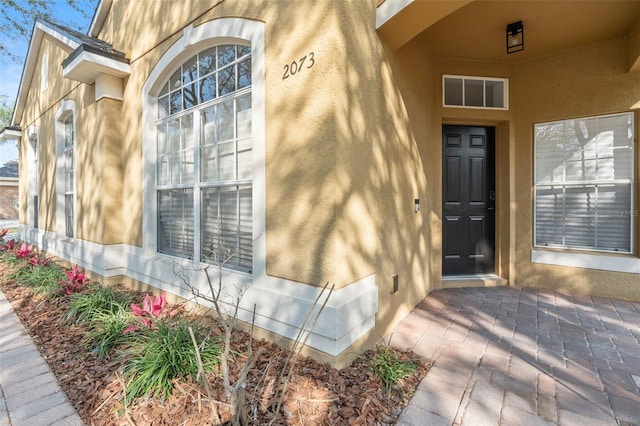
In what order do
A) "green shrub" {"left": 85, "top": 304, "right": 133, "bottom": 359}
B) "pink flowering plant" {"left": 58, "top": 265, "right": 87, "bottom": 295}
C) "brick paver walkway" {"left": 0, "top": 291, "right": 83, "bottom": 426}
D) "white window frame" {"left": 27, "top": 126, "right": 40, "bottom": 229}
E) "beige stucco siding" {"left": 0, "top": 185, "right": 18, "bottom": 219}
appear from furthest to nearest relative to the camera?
1. "beige stucco siding" {"left": 0, "top": 185, "right": 18, "bottom": 219}
2. "white window frame" {"left": 27, "top": 126, "right": 40, "bottom": 229}
3. "pink flowering plant" {"left": 58, "top": 265, "right": 87, "bottom": 295}
4. "green shrub" {"left": 85, "top": 304, "right": 133, "bottom": 359}
5. "brick paver walkway" {"left": 0, "top": 291, "right": 83, "bottom": 426}

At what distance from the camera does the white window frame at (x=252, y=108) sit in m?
2.89

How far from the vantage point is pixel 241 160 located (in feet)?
10.9

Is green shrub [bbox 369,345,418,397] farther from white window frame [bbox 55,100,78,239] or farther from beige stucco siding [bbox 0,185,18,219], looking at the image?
beige stucco siding [bbox 0,185,18,219]

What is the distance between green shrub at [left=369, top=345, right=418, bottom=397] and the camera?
223cm

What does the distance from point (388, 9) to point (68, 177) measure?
6.71 m

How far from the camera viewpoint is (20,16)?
346 inches

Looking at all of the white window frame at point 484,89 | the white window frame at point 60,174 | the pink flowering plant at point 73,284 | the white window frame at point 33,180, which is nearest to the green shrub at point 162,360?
the pink flowering plant at point 73,284

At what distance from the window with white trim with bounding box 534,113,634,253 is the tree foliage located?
11.7 meters

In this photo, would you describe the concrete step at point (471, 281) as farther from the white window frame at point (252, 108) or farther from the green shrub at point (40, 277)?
the green shrub at point (40, 277)

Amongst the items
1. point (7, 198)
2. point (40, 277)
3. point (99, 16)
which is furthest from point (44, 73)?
point (7, 198)

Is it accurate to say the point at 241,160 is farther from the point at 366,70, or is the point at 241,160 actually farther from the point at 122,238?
the point at 122,238

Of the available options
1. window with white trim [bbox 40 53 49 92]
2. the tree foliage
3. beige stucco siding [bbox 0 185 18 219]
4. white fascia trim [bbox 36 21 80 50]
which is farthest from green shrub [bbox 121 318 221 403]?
beige stucco siding [bbox 0 185 18 219]

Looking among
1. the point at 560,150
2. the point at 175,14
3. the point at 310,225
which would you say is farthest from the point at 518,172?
the point at 175,14

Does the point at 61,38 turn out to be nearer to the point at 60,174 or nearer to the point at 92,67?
the point at 92,67
